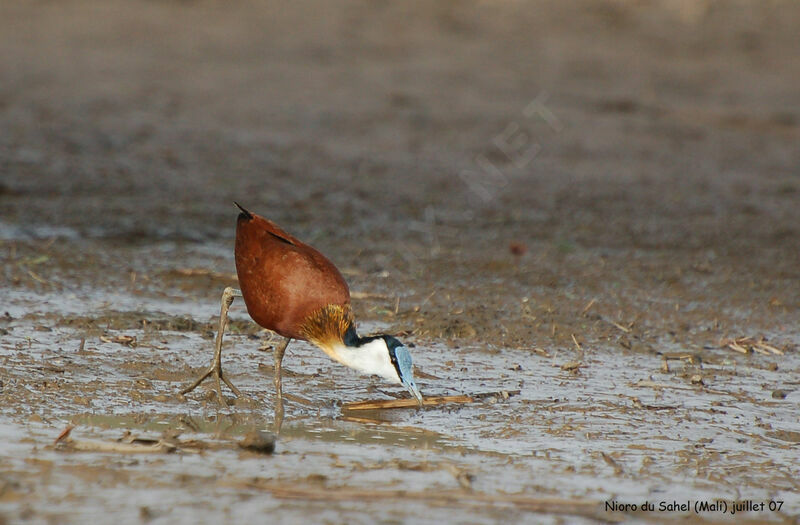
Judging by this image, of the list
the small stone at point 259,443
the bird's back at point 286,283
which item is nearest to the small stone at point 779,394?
the bird's back at point 286,283

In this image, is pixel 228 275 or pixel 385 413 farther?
pixel 228 275

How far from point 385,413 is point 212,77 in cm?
891

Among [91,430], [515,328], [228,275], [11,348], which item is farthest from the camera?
[228,275]

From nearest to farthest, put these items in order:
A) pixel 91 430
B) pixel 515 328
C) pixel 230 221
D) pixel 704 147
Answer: pixel 91 430, pixel 515 328, pixel 230 221, pixel 704 147

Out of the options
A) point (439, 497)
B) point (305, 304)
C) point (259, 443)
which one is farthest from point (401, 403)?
point (439, 497)

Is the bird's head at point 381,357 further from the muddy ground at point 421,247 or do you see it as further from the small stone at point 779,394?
the small stone at point 779,394

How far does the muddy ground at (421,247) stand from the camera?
4.07 meters

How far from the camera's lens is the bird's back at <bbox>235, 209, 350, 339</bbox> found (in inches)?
189

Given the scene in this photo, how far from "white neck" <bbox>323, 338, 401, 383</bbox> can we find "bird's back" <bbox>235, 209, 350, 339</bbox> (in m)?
0.19

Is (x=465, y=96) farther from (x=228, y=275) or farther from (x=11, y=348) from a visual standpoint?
(x=11, y=348)

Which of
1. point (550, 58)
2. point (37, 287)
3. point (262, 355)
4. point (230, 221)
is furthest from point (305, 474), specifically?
point (550, 58)

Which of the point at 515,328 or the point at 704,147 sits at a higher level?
the point at 704,147

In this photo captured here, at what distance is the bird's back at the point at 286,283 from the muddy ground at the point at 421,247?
1.31 feet

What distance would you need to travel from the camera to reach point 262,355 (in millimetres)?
5758
